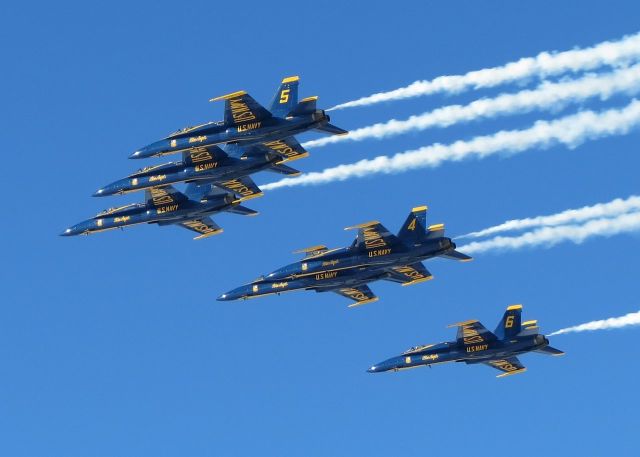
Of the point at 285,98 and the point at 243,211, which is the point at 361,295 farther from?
the point at 285,98

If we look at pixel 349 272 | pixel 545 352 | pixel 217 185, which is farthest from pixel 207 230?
pixel 545 352

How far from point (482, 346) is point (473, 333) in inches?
47.0

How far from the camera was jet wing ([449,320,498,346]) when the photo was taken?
131 m

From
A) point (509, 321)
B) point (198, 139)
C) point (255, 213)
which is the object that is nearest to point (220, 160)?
point (198, 139)

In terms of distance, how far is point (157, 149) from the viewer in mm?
128875

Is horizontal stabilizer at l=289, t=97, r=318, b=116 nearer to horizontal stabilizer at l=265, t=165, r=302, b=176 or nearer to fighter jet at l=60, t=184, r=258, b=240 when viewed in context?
horizontal stabilizer at l=265, t=165, r=302, b=176

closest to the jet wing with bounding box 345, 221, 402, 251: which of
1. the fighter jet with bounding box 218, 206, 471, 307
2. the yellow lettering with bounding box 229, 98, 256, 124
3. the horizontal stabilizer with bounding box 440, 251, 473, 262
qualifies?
the fighter jet with bounding box 218, 206, 471, 307

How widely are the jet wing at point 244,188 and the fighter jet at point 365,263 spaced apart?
276 inches

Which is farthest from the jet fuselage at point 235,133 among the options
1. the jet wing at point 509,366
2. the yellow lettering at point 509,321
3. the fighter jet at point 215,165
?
the jet wing at point 509,366

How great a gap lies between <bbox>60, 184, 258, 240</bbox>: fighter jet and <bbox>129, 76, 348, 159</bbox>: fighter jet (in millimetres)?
6570

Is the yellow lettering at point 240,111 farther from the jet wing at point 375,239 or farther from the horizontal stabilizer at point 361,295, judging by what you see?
the horizontal stabilizer at point 361,295

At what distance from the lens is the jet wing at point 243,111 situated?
124 metres

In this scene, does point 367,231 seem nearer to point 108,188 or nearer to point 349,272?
point 349,272

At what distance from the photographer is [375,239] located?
126438 millimetres
